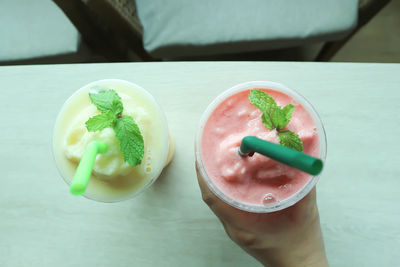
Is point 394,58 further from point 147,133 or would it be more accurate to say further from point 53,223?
point 53,223

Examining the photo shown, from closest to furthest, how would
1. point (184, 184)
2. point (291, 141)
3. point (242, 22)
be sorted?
point (291, 141), point (184, 184), point (242, 22)

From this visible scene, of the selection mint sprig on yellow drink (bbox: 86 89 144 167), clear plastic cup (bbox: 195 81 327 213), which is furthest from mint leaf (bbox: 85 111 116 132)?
clear plastic cup (bbox: 195 81 327 213)

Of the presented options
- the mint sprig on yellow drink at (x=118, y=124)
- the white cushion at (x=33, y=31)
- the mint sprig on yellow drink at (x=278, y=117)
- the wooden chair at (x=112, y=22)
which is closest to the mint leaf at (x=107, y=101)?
the mint sprig on yellow drink at (x=118, y=124)

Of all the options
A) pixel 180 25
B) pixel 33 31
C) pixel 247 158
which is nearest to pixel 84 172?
pixel 247 158

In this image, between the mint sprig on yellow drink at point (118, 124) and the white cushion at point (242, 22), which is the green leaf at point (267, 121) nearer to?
the mint sprig on yellow drink at point (118, 124)

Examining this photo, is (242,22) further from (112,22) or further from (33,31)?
(33,31)

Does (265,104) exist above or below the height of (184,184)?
above

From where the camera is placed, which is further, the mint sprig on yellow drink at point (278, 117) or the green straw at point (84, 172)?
the mint sprig on yellow drink at point (278, 117)

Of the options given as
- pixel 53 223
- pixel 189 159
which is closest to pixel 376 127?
pixel 189 159
